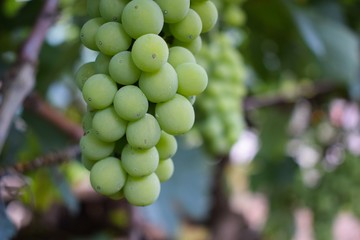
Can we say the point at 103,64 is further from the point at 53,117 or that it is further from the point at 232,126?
the point at 53,117

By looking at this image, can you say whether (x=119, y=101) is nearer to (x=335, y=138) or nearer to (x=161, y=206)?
(x=161, y=206)

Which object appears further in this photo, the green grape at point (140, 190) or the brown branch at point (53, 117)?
the brown branch at point (53, 117)

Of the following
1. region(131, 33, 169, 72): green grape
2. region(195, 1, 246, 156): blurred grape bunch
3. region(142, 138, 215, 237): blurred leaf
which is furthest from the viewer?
region(142, 138, 215, 237): blurred leaf

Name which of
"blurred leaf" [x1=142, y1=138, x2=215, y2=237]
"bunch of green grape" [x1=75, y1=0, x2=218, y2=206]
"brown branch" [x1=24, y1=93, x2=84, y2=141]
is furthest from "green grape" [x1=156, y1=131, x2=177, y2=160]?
"blurred leaf" [x1=142, y1=138, x2=215, y2=237]

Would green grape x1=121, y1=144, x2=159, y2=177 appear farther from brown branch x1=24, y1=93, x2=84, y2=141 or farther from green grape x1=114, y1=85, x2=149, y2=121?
brown branch x1=24, y1=93, x2=84, y2=141

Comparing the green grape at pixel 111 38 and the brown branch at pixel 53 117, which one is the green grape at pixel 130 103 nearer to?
the green grape at pixel 111 38

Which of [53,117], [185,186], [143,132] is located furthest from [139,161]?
[185,186]

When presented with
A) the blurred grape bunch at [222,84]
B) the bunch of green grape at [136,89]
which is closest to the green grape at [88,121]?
the bunch of green grape at [136,89]
